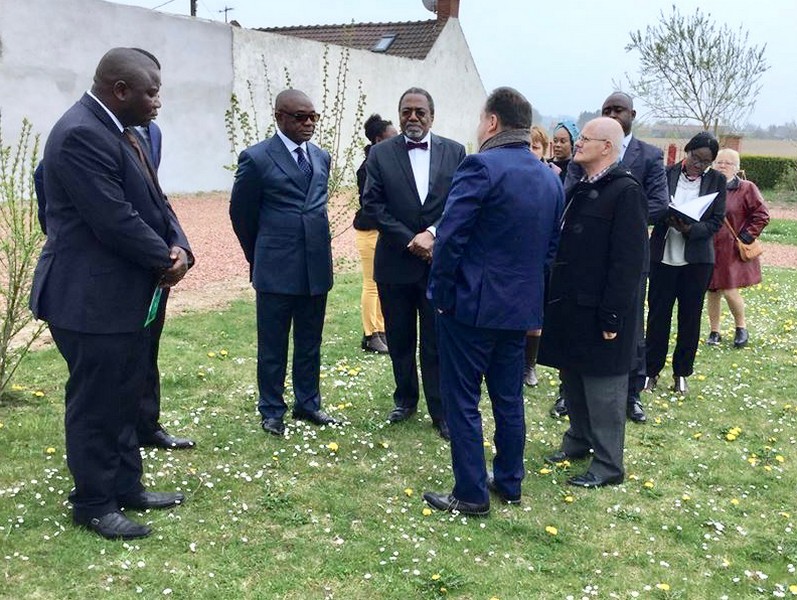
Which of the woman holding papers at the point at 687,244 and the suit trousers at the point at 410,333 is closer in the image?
the suit trousers at the point at 410,333

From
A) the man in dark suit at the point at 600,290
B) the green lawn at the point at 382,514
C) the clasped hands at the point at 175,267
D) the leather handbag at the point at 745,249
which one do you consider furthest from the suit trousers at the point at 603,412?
the leather handbag at the point at 745,249

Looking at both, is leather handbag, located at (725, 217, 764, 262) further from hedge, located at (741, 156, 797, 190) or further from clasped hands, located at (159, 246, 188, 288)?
hedge, located at (741, 156, 797, 190)

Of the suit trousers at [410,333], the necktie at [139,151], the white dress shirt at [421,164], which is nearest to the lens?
the necktie at [139,151]

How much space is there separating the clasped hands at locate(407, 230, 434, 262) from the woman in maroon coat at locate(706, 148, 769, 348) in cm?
424

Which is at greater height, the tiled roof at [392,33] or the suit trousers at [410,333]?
the tiled roof at [392,33]

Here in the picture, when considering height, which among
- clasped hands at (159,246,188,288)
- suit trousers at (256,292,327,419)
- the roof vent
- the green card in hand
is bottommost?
suit trousers at (256,292,327,419)

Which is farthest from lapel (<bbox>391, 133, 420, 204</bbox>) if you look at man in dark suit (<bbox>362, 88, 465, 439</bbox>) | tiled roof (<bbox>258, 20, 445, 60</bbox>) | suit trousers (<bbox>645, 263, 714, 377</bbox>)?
tiled roof (<bbox>258, 20, 445, 60</bbox>)

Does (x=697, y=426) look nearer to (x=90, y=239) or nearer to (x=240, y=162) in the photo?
(x=240, y=162)

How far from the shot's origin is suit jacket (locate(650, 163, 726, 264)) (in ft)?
20.3

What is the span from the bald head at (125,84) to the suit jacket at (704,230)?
4232 mm

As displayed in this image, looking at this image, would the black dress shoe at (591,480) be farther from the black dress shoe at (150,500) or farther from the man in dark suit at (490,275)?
the black dress shoe at (150,500)

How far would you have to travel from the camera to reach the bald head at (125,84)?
3568 mm

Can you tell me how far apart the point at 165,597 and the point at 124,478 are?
923 millimetres

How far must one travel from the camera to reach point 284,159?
509 cm
